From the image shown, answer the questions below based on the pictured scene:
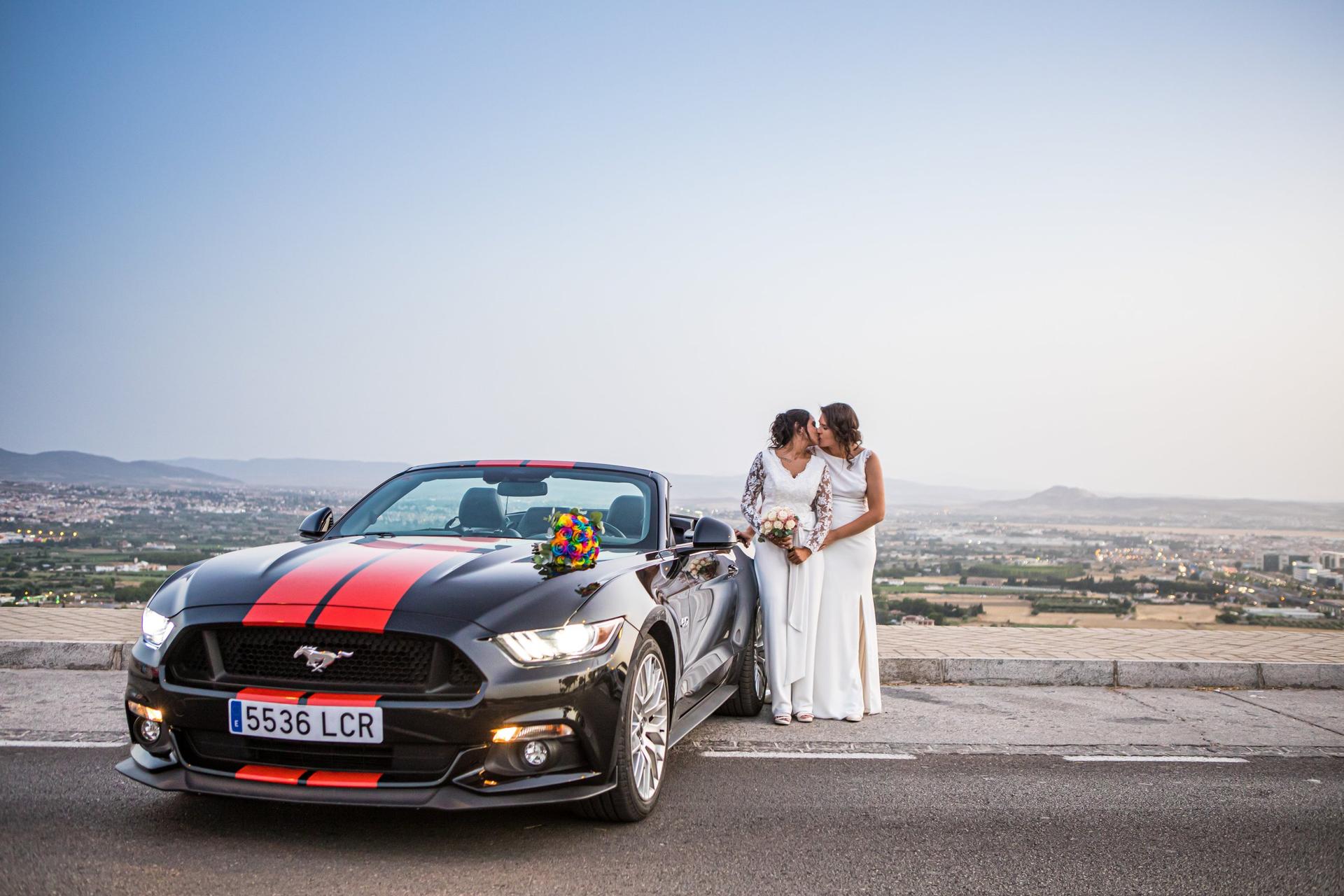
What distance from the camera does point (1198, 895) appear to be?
12.1 ft

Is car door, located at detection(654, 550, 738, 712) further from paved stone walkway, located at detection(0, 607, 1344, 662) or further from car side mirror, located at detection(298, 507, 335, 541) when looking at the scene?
paved stone walkway, located at detection(0, 607, 1344, 662)

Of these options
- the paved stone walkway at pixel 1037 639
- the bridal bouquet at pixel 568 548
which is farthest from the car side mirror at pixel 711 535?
the paved stone walkway at pixel 1037 639

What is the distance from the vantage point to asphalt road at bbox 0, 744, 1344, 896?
11.9 feet

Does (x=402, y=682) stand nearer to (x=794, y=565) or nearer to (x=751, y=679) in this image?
(x=751, y=679)

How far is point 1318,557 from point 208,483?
2724 cm

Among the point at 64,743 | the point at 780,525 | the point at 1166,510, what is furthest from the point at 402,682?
the point at 1166,510

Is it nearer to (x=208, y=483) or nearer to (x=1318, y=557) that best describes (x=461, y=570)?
(x=1318, y=557)

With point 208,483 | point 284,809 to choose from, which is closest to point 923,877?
point 284,809

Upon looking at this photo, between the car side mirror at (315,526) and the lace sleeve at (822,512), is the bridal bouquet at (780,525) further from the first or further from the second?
the car side mirror at (315,526)

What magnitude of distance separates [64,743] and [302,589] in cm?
261

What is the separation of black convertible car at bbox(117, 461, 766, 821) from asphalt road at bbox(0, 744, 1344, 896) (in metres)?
0.26

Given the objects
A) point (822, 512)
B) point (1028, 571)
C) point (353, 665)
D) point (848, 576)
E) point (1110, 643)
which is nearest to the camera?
point (353, 665)

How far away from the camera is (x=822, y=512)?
693 centimetres

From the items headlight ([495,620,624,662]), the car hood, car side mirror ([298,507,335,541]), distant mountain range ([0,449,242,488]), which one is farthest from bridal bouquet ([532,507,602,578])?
distant mountain range ([0,449,242,488])
